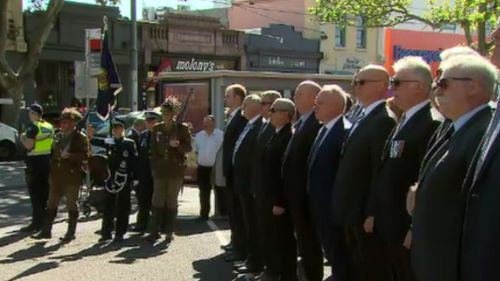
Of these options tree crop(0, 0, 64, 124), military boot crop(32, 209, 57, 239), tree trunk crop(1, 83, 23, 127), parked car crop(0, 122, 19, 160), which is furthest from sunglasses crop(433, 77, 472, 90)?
tree trunk crop(1, 83, 23, 127)

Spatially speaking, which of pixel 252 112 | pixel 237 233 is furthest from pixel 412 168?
pixel 237 233

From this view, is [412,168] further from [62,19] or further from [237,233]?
[62,19]

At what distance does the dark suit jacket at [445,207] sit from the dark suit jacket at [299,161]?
2.58m

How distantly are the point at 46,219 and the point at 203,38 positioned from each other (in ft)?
82.4

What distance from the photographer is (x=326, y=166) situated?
547 centimetres

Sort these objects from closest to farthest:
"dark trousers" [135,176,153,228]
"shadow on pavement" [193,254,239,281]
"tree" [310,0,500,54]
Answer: "shadow on pavement" [193,254,239,281] → "dark trousers" [135,176,153,228] → "tree" [310,0,500,54]

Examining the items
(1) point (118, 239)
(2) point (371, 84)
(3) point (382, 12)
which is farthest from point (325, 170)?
(3) point (382, 12)

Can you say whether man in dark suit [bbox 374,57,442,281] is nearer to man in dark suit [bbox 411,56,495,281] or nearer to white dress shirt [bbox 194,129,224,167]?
A: man in dark suit [bbox 411,56,495,281]

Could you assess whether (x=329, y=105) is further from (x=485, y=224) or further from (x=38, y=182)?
(x=38, y=182)

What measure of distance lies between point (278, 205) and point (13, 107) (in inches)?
804

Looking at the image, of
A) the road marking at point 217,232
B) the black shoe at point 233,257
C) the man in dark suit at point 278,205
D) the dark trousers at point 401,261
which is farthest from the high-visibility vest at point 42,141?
the dark trousers at point 401,261

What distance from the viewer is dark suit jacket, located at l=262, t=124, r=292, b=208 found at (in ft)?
20.6

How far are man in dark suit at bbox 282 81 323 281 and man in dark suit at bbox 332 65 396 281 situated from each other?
0.89 metres

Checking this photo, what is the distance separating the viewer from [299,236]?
6.10 m
